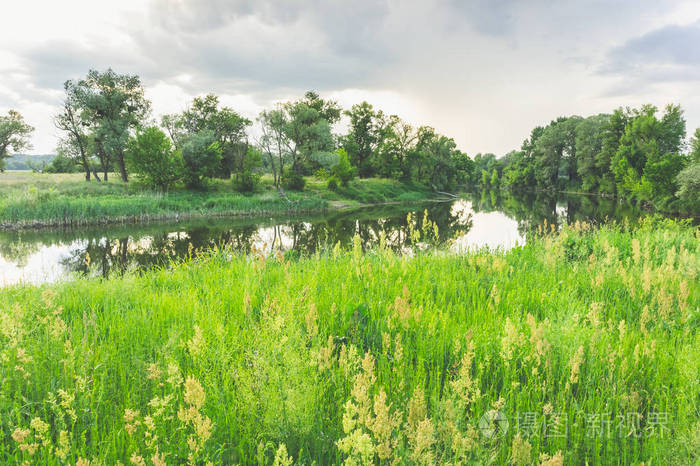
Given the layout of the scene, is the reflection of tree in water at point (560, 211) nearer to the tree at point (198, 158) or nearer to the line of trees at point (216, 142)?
the line of trees at point (216, 142)

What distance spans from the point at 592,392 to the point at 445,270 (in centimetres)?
378

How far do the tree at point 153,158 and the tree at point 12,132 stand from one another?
31566mm

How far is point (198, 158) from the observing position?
41.5 metres

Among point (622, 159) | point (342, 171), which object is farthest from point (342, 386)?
point (622, 159)

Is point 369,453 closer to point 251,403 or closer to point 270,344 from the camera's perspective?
point 251,403

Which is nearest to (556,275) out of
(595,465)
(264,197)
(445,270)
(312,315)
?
(445,270)

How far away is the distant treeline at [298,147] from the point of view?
39719 mm

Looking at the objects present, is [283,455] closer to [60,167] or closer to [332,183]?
[332,183]

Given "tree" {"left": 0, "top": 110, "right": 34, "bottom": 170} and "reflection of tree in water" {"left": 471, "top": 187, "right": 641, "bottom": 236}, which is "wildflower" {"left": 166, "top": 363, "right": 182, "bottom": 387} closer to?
"reflection of tree in water" {"left": 471, "top": 187, "right": 641, "bottom": 236}

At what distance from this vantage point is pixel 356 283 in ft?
17.6

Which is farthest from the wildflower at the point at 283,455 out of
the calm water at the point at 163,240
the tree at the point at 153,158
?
the tree at the point at 153,158

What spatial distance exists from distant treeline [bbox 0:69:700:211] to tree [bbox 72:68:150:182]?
115mm

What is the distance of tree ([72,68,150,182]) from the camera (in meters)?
40.2

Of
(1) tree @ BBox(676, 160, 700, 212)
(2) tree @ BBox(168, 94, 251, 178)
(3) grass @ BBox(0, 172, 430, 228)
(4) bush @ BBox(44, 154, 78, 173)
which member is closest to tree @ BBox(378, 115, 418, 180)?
(3) grass @ BBox(0, 172, 430, 228)
